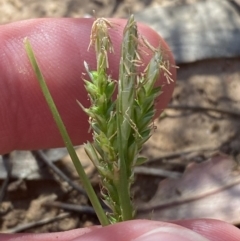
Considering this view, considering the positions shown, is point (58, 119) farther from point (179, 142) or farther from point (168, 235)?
point (179, 142)

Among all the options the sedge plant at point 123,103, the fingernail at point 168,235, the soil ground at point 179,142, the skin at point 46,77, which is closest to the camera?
the sedge plant at point 123,103

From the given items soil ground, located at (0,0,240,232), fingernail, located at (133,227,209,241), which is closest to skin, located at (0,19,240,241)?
soil ground, located at (0,0,240,232)

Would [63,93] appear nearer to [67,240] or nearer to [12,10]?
[67,240]

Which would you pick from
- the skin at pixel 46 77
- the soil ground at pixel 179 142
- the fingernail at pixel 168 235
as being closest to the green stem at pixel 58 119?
the fingernail at pixel 168 235

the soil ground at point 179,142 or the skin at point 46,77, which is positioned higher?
the skin at point 46,77

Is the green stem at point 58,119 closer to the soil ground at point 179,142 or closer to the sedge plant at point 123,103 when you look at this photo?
the sedge plant at point 123,103

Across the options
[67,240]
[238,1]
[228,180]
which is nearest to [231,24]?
[238,1]
